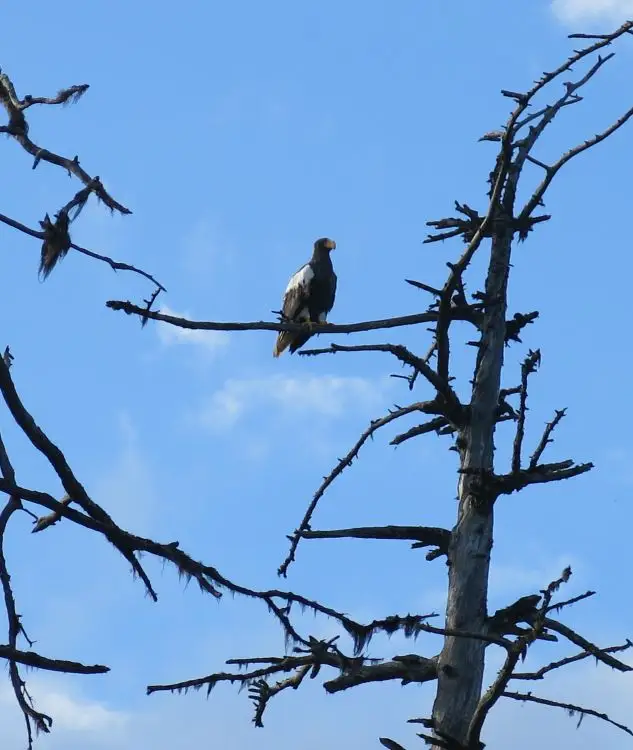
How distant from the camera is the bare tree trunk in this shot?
740 cm

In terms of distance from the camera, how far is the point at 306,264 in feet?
53.8

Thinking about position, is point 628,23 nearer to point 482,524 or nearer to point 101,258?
point 482,524

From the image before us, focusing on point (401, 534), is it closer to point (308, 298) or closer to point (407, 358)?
point (407, 358)

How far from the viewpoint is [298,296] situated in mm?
15609

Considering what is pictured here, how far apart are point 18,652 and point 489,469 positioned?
371 centimetres

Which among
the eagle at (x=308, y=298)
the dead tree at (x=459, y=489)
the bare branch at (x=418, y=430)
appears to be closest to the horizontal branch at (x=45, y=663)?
the dead tree at (x=459, y=489)

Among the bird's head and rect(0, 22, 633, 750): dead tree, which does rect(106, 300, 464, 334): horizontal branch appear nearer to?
rect(0, 22, 633, 750): dead tree

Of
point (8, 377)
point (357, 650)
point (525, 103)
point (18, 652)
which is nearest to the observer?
point (18, 652)

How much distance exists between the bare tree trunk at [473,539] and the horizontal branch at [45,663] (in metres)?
2.59

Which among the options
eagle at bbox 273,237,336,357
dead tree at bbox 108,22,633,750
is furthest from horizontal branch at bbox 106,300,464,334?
eagle at bbox 273,237,336,357

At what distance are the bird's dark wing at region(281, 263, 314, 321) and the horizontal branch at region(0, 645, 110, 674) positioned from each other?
1011 centimetres

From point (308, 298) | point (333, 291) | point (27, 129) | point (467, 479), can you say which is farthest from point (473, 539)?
point (333, 291)

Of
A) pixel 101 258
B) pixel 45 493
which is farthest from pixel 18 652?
pixel 101 258

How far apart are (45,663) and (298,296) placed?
10.6 m
